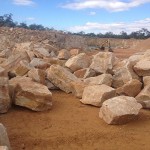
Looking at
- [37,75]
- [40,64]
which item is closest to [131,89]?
[37,75]

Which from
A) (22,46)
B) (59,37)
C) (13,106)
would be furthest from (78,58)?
(59,37)

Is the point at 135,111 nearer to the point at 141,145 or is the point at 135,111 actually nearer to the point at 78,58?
the point at 141,145

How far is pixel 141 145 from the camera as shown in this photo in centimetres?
508

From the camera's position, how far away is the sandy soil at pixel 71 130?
497 cm

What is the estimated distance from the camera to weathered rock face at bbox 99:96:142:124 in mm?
5609

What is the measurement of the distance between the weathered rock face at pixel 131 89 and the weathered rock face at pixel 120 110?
1293mm

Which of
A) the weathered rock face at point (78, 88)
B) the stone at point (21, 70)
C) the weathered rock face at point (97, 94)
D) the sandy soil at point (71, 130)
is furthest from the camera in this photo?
the stone at point (21, 70)

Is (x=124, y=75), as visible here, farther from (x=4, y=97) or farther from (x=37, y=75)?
(x=4, y=97)

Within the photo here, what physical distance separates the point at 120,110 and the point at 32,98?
5.47 feet

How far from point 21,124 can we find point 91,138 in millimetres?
1271

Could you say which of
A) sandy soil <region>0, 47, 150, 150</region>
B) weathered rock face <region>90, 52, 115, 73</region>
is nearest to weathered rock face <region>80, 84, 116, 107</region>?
sandy soil <region>0, 47, 150, 150</region>

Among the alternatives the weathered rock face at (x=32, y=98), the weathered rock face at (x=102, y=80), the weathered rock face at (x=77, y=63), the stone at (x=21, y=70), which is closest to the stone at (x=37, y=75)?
the stone at (x=21, y=70)

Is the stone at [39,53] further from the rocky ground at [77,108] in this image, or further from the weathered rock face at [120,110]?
the weathered rock face at [120,110]

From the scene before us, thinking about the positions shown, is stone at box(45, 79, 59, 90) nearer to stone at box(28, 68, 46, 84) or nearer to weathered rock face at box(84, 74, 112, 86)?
stone at box(28, 68, 46, 84)
